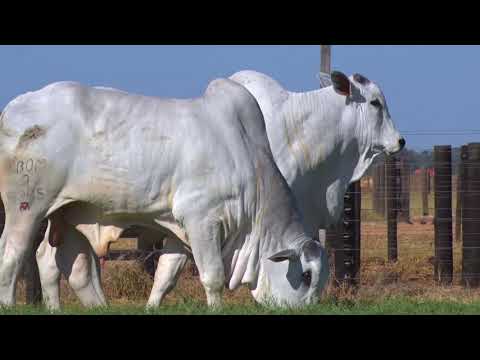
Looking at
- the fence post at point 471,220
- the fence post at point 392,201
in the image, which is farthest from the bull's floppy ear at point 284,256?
the fence post at point 392,201

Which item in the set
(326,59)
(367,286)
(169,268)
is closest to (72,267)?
(169,268)

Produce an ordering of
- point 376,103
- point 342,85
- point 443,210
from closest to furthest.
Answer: point 342,85, point 376,103, point 443,210

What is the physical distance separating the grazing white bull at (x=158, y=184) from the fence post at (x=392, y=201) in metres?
5.28

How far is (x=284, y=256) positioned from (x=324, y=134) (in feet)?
7.92

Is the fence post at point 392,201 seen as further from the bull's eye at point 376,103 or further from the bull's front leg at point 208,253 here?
the bull's front leg at point 208,253

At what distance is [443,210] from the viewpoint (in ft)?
48.5

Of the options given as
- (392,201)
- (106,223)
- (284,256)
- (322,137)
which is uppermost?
(322,137)

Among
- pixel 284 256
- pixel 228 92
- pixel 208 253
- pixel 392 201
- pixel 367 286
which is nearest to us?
pixel 208 253

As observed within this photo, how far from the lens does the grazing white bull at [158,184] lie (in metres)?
9.90

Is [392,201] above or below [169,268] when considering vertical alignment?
above

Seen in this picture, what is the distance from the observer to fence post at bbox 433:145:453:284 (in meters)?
14.7

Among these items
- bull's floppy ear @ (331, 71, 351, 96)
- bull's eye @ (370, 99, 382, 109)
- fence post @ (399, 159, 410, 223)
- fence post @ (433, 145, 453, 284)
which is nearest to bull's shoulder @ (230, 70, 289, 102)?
bull's floppy ear @ (331, 71, 351, 96)

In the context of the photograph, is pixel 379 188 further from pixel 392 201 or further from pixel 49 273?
pixel 49 273

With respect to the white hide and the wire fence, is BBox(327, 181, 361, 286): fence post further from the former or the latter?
the white hide
